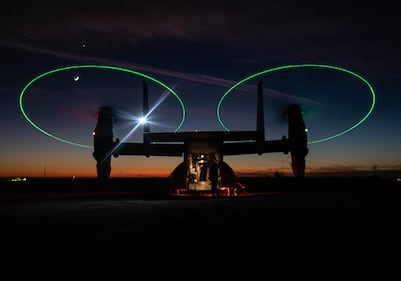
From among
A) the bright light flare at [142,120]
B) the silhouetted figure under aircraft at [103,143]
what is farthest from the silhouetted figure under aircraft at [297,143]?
the silhouetted figure under aircraft at [103,143]

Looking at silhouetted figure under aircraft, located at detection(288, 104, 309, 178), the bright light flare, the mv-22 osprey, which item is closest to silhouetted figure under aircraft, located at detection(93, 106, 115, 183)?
the mv-22 osprey

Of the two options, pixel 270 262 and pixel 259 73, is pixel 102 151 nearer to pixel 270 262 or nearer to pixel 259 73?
pixel 259 73

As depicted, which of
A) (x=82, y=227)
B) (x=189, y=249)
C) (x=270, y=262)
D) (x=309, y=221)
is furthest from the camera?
(x=309, y=221)

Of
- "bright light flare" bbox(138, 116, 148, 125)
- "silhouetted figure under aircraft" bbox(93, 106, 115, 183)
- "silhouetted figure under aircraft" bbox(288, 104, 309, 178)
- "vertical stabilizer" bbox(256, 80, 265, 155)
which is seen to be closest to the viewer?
"vertical stabilizer" bbox(256, 80, 265, 155)

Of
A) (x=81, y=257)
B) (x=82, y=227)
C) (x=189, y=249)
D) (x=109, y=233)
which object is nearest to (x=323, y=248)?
(x=189, y=249)

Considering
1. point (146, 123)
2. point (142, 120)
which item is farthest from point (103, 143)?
point (146, 123)

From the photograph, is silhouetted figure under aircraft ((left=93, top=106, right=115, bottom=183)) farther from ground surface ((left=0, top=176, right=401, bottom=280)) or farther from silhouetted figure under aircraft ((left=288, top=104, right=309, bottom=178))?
ground surface ((left=0, top=176, right=401, bottom=280))

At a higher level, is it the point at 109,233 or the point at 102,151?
the point at 102,151

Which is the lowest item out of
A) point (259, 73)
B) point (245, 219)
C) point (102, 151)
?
point (245, 219)

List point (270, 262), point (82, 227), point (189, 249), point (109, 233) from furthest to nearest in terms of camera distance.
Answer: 1. point (82, 227)
2. point (109, 233)
3. point (189, 249)
4. point (270, 262)
